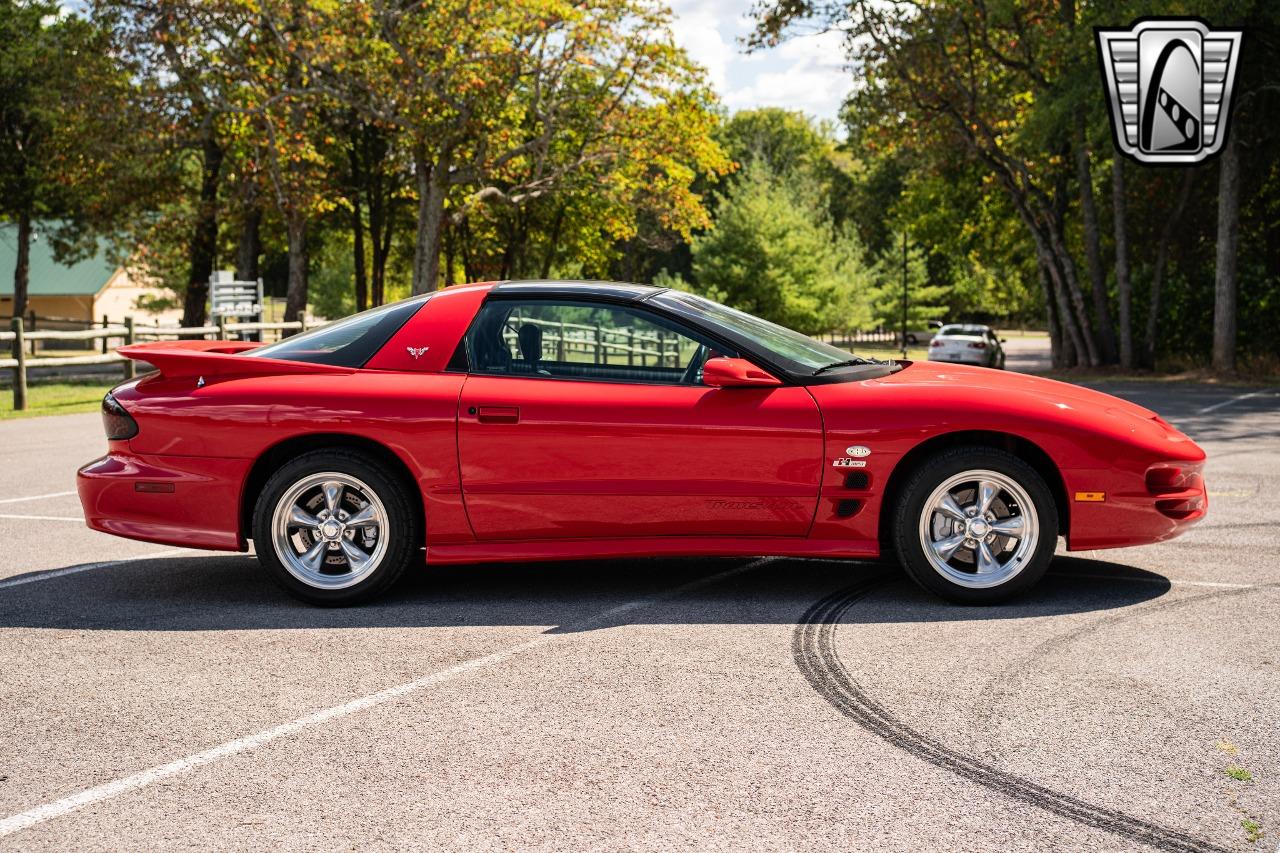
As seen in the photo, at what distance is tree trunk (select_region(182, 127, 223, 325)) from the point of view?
34.4 m

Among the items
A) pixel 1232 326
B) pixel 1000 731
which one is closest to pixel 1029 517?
pixel 1000 731

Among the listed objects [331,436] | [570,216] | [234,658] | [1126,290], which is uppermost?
[570,216]

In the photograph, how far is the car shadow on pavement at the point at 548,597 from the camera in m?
5.75

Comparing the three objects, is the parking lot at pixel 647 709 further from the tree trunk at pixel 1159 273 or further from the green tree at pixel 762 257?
the green tree at pixel 762 257

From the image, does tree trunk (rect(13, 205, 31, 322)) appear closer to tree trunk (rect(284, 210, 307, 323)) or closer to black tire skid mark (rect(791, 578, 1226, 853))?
tree trunk (rect(284, 210, 307, 323))

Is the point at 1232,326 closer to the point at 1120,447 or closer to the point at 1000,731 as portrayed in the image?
the point at 1120,447

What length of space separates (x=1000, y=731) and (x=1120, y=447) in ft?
7.17

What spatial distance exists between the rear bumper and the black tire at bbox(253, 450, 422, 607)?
0.17 metres

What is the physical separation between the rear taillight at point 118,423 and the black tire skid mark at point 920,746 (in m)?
3.30

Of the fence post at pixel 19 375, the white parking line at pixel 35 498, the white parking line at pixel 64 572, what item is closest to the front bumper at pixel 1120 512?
the white parking line at pixel 64 572

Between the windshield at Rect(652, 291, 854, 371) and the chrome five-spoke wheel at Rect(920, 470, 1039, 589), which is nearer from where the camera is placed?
the chrome five-spoke wheel at Rect(920, 470, 1039, 589)

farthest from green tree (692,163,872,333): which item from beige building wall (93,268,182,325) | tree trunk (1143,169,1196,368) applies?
beige building wall (93,268,182,325)

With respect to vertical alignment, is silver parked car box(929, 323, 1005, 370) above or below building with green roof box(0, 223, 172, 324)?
below

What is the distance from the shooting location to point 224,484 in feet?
19.8
